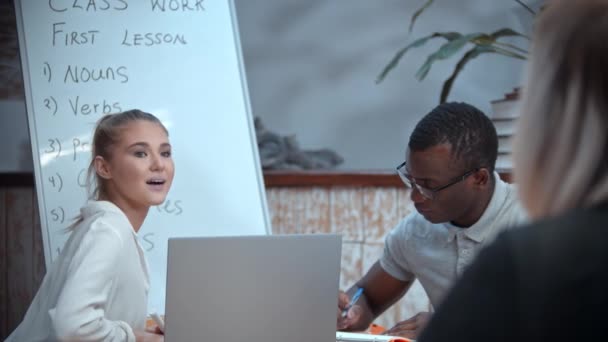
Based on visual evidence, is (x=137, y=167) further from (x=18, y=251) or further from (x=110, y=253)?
(x=18, y=251)

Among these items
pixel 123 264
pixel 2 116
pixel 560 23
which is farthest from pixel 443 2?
pixel 560 23

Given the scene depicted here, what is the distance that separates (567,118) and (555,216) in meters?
0.10

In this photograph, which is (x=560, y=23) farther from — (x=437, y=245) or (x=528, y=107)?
(x=437, y=245)

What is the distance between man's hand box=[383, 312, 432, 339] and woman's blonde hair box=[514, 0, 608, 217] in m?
1.03

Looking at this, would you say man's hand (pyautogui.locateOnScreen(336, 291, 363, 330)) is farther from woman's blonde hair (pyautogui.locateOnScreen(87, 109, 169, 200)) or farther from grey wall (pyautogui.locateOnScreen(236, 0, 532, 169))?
grey wall (pyautogui.locateOnScreen(236, 0, 532, 169))

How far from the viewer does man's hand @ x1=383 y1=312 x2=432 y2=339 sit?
179cm

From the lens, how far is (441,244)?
1954mm

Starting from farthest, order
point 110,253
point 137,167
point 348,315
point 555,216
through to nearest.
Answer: point 348,315 < point 137,167 < point 110,253 < point 555,216

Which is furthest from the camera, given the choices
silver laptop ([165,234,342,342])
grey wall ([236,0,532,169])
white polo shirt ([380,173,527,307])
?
grey wall ([236,0,532,169])

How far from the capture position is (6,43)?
2.68 meters

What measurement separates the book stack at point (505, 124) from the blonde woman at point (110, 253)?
1.27 meters

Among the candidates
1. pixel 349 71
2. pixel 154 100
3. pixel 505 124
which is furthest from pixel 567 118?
pixel 349 71

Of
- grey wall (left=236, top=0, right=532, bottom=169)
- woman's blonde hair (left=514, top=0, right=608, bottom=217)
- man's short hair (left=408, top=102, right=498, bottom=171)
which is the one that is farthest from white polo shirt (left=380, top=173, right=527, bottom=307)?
grey wall (left=236, top=0, right=532, bottom=169)

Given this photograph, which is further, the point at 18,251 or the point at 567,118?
the point at 18,251
